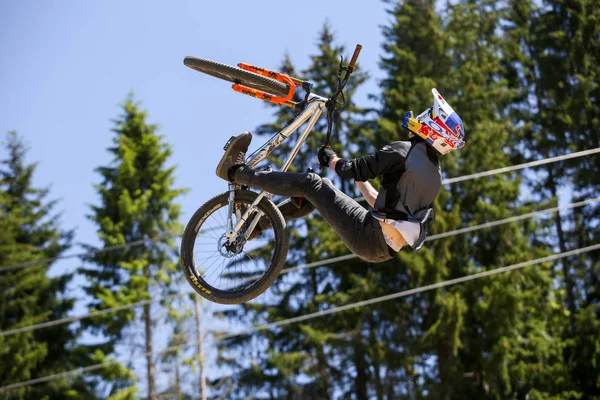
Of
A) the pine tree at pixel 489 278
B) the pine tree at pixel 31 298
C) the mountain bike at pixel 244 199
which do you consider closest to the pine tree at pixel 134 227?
the pine tree at pixel 31 298

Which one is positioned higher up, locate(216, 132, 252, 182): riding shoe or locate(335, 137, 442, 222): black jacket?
locate(216, 132, 252, 182): riding shoe

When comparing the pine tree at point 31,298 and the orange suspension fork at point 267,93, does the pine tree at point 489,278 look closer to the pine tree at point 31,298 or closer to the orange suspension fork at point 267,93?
the pine tree at point 31,298

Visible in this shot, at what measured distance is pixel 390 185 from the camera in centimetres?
639

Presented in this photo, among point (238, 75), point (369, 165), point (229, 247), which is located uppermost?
point (238, 75)

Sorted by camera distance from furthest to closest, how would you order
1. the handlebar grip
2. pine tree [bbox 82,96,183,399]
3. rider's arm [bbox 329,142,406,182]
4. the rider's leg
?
1. pine tree [bbox 82,96,183,399]
2. the rider's leg
3. the handlebar grip
4. rider's arm [bbox 329,142,406,182]

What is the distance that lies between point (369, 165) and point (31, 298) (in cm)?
1960

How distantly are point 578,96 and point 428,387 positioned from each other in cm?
954

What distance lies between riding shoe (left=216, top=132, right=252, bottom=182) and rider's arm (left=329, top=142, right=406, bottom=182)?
0.91 metres

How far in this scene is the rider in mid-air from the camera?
6.26 m

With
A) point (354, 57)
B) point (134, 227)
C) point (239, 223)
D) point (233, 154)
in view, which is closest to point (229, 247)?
point (239, 223)

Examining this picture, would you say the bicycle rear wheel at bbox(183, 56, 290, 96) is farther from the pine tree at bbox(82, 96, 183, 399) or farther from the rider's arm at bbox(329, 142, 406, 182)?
the pine tree at bbox(82, 96, 183, 399)

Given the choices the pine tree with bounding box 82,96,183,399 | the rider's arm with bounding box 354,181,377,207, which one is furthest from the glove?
the pine tree with bounding box 82,96,183,399

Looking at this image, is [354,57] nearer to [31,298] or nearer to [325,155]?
[325,155]

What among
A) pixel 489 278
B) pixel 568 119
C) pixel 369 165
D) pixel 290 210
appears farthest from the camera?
pixel 568 119
